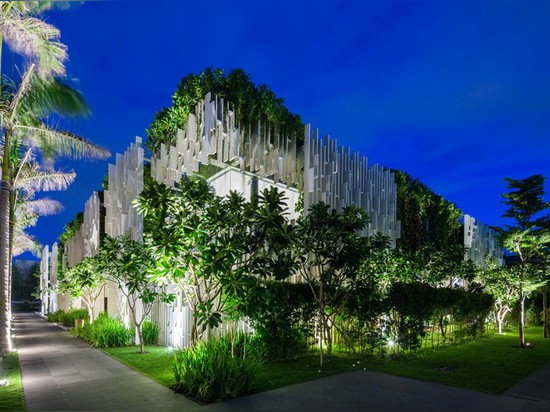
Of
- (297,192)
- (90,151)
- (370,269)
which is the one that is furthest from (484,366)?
(90,151)

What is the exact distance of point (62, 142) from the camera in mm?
12891

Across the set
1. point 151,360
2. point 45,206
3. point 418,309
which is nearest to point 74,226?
point 45,206

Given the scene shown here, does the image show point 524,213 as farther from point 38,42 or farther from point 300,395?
point 38,42

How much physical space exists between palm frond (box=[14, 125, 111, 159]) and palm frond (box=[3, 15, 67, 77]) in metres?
2.09

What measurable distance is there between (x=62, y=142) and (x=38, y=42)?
339 centimetres

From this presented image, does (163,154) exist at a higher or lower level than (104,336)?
higher

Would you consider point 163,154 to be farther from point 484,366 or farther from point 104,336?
point 484,366

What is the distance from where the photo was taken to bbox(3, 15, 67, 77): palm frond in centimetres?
1012

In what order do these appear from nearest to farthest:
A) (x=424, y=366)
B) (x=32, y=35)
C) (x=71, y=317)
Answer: (x=424, y=366)
(x=32, y=35)
(x=71, y=317)

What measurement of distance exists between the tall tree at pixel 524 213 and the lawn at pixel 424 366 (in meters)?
3.06

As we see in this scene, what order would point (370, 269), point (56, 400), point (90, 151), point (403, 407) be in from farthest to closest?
point (90, 151), point (370, 269), point (56, 400), point (403, 407)

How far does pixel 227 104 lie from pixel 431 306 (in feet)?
26.1

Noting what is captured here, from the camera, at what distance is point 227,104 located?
491 inches

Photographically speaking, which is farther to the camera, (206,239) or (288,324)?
(288,324)
